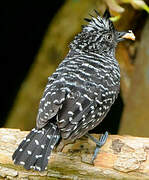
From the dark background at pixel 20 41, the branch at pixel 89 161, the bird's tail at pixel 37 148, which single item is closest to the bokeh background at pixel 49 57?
the dark background at pixel 20 41

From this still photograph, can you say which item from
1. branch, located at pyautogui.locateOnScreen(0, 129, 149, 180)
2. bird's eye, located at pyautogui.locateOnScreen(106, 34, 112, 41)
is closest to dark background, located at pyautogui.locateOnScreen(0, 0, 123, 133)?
bird's eye, located at pyautogui.locateOnScreen(106, 34, 112, 41)

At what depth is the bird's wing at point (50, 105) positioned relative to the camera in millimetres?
3445

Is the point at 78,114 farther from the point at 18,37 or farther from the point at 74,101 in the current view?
the point at 18,37

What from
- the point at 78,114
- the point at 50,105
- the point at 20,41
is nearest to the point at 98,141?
the point at 78,114

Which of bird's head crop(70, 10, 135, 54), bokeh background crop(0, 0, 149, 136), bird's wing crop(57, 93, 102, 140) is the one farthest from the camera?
bokeh background crop(0, 0, 149, 136)

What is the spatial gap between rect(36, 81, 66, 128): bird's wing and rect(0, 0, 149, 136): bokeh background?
2.41 meters

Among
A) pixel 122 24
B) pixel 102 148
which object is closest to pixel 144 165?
pixel 102 148

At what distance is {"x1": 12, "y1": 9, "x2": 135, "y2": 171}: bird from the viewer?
337cm

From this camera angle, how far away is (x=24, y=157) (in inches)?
130

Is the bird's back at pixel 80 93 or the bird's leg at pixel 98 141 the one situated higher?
the bird's back at pixel 80 93

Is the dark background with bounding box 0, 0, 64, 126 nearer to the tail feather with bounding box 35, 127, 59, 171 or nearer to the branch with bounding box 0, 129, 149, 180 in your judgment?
the branch with bounding box 0, 129, 149, 180

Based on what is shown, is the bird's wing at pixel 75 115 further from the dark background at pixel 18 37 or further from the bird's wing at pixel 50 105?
the dark background at pixel 18 37

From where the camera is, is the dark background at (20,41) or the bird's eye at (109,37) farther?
the dark background at (20,41)

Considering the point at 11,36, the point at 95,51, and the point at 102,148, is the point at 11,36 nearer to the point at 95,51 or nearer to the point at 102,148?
the point at 95,51
